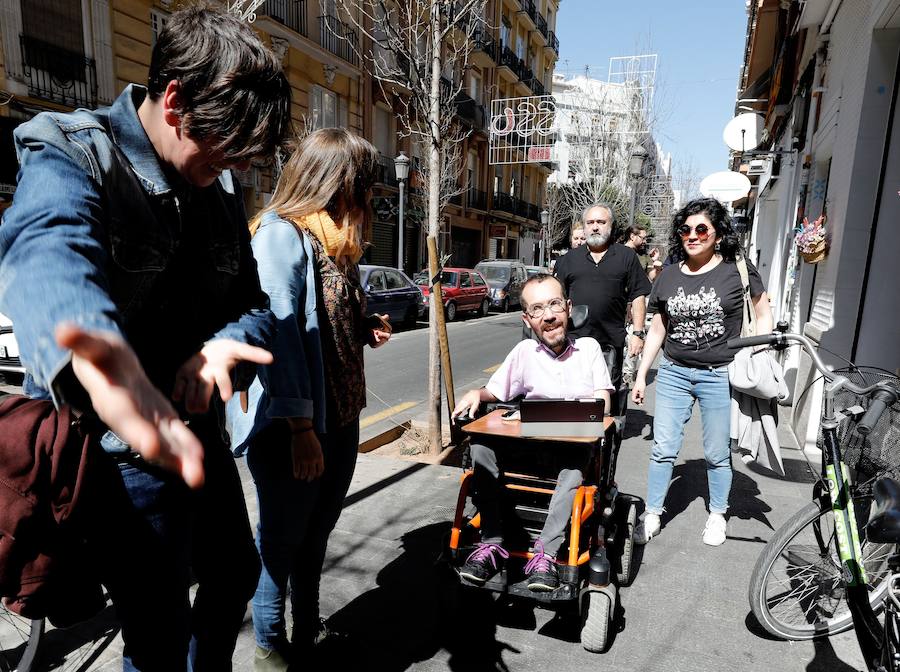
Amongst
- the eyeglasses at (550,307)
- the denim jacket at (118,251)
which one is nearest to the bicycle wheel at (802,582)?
the eyeglasses at (550,307)

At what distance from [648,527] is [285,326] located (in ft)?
9.35

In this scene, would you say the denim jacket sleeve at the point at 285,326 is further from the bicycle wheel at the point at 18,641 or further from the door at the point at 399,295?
the door at the point at 399,295

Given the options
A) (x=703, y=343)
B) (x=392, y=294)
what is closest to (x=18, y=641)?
(x=703, y=343)

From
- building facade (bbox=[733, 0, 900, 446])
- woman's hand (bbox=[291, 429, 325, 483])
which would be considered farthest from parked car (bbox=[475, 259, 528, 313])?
woman's hand (bbox=[291, 429, 325, 483])

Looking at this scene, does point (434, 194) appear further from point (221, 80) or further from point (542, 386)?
point (221, 80)

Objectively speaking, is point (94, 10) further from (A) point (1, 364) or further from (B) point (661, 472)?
(B) point (661, 472)

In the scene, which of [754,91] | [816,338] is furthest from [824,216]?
[754,91]

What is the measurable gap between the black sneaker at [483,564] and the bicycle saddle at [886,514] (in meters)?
1.40

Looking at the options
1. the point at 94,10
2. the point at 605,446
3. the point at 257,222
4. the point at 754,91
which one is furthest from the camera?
the point at 754,91

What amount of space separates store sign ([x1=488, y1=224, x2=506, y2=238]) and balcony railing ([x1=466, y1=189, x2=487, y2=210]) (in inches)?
61.8

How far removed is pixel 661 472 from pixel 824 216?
155 inches

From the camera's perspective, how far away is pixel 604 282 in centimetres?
495

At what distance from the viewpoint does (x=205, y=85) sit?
117 cm

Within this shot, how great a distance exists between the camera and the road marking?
632 cm
